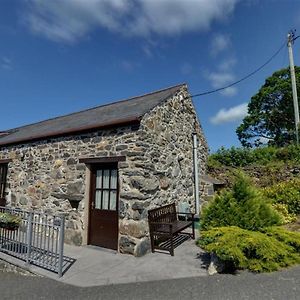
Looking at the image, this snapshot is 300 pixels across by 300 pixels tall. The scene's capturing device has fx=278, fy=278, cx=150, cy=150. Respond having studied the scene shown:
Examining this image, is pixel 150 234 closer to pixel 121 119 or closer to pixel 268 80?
pixel 121 119

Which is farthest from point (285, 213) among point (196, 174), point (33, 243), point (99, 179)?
point (33, 243)

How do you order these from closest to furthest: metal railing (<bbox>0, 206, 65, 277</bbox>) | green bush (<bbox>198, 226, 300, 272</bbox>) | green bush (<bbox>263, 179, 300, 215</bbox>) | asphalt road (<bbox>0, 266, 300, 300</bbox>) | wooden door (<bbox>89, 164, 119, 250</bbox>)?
asphalt road (<bbox>0, 266, 300, 300</bbox>) < green bush (<bbox>198, 226, 300, 272</bbox>) < metal railing (<bbox>0, 206, 65, 277</bbox>) < wooden door (<bbox>89, 164, 119, 250</bbox>) < green bush (<bbox>263, 179, 300, 215</bbox>)

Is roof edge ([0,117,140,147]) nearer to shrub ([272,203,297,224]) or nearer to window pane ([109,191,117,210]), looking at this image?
window pane ([109,191,117,210])

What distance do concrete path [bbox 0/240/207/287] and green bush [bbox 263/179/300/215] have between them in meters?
4.11

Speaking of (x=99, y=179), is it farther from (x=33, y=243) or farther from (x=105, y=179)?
(x=33, y=243)

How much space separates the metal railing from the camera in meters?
5.57

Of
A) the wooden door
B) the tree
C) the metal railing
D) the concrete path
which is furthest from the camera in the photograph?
the tree

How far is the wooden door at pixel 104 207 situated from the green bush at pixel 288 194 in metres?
5.64

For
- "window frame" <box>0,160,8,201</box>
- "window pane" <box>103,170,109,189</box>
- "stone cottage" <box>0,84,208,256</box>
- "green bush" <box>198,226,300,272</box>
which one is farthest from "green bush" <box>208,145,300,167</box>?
"window frame" <box>0,160,8,201</box>

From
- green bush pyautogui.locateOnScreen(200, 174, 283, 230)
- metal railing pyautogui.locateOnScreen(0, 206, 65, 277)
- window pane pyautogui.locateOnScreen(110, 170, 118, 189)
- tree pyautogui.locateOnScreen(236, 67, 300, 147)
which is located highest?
tree pyautogui.locateOnScreen(236, 67, 300, 147)

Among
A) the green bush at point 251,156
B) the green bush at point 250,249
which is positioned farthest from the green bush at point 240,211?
the green bush at point 251,156

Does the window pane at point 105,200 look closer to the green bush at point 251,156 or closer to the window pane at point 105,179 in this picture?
the window pane at point 105,179

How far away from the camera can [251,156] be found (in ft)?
41.7

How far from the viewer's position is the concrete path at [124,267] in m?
5.25
